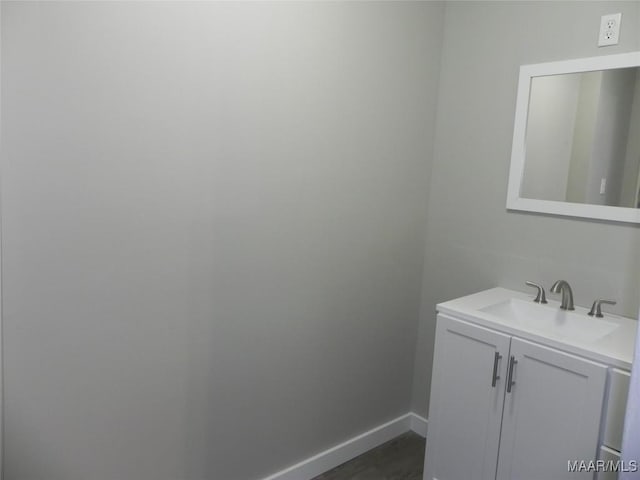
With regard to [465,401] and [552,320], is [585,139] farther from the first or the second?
[465,401]

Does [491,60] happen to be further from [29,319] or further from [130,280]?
[29,319]

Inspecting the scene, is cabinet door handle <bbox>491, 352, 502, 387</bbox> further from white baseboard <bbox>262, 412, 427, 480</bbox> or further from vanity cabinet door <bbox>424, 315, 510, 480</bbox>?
white baseboard <bbox>262, 412, 427, 480</bbox>

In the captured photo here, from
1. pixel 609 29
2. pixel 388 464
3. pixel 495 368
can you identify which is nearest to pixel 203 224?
pixel 495 368

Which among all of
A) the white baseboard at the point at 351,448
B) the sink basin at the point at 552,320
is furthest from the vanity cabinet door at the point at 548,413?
the white baseboard at the point at 351,448

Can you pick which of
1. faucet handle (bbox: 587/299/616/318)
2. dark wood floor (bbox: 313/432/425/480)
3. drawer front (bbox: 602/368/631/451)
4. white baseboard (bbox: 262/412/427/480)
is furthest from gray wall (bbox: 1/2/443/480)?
drawer front (bbox: 602/368/631/451)

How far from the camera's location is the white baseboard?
7.52ft

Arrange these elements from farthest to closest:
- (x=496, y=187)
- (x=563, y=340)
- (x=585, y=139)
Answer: (x=496, y=187)
(x=585, y=139)
(x=563, y=340)

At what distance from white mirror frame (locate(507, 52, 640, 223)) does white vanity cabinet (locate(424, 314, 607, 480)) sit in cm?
68

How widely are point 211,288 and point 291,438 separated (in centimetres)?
87

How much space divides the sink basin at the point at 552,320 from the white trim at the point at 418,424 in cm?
94

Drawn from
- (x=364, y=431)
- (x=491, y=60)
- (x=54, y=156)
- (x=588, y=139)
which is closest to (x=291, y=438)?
(x=364, y=431)

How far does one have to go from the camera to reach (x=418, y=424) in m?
2.80

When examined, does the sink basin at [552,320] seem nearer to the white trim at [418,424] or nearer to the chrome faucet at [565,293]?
the chrome faucet at [565,293]

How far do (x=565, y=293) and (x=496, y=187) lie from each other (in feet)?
1.98
